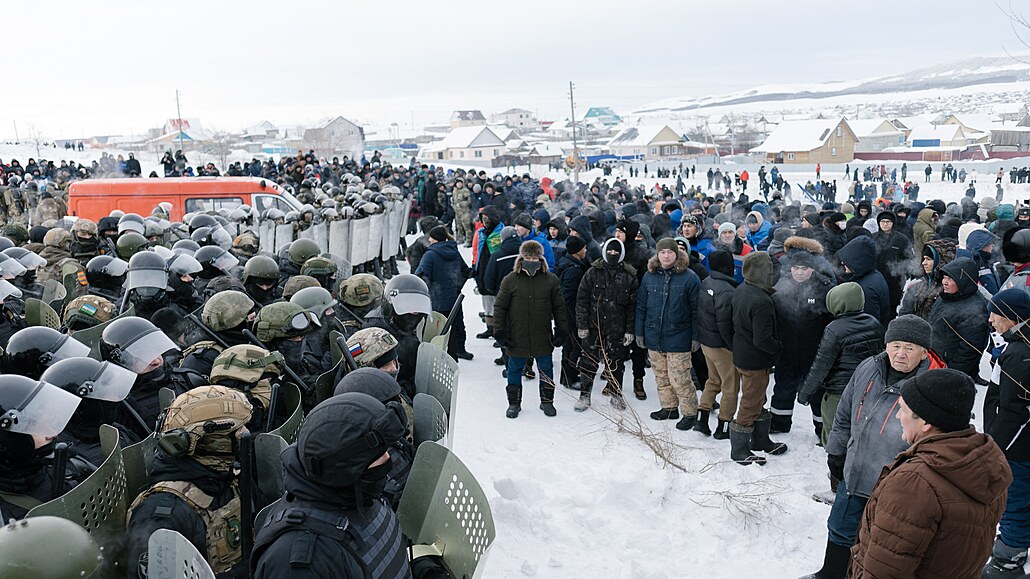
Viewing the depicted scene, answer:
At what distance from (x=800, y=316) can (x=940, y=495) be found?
3800 millimetres

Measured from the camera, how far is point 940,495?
2.65m

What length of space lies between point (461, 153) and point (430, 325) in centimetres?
8676

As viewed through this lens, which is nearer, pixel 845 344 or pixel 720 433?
pixel 845 344

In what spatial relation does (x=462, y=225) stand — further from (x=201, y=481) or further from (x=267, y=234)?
(x=201, y=481)

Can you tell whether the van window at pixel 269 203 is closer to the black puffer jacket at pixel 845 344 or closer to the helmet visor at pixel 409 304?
the helmet visor at pixel 409 304

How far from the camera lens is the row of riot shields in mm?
11539

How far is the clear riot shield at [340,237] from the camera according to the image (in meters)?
11.8

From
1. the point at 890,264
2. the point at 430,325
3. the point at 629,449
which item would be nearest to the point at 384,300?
the point at 430,325

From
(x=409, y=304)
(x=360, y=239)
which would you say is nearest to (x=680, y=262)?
(x=409, y=304)

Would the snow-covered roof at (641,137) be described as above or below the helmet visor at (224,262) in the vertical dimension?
above

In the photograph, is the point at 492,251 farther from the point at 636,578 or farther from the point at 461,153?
the point at 461,153

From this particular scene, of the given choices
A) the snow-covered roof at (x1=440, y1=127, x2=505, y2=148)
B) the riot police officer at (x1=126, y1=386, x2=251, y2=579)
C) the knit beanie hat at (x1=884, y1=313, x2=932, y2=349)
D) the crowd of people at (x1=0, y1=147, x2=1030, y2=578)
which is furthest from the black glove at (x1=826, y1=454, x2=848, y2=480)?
the snow-covered roof at (x1=440, y1=127, x2=505, y2=148)

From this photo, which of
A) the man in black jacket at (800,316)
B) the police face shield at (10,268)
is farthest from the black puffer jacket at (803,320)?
the police face shield at (10,268)

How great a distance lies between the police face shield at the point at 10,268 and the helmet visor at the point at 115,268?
2.33 ft
